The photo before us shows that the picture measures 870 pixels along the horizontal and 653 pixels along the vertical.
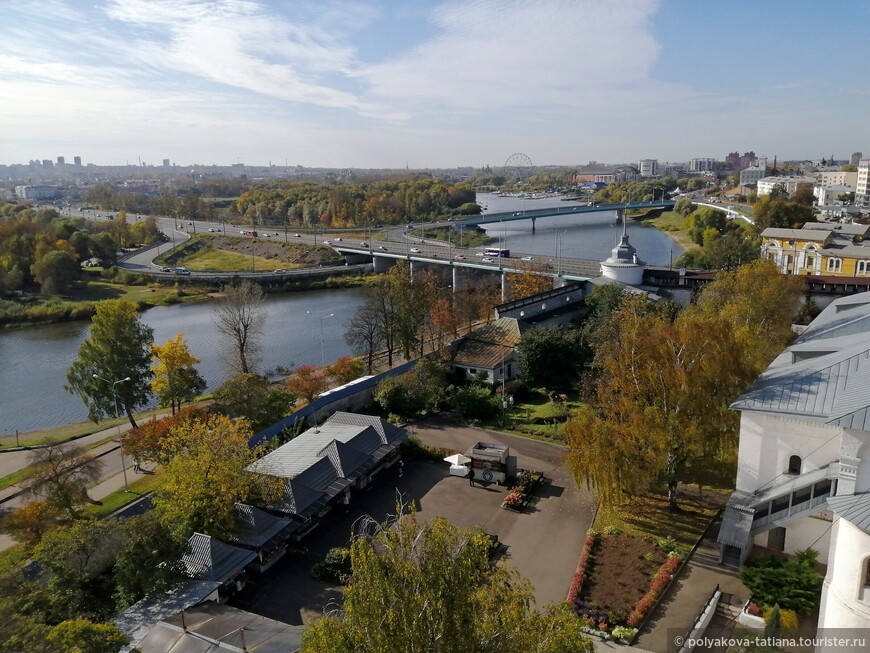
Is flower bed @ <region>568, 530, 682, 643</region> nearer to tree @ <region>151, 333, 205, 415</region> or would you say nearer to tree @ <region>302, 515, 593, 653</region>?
tree @ <region>302, 515, 593, 653</region>

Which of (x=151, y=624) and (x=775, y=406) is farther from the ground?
(x=775, y=406)

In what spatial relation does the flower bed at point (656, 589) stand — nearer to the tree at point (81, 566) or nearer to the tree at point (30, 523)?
the tree at point (81, 566)

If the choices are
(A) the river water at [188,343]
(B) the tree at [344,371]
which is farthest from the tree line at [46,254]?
(B) the tree at [344,371]

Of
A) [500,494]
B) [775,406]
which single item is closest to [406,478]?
[500,494]

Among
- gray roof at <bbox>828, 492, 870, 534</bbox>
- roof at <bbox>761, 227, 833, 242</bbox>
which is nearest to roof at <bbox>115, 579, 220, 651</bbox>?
gray roof at <bbox>828, 492, 870, 534</bbox>

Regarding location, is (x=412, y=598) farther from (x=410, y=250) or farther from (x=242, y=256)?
(x=242, y=256)

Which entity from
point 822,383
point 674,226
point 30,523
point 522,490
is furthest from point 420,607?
point 674,226

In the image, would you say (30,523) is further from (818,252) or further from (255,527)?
(818,252)
